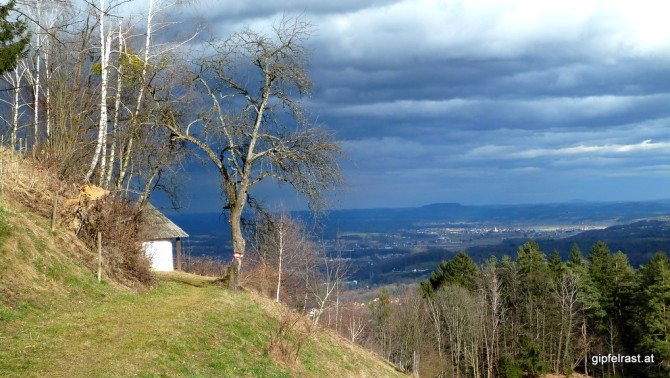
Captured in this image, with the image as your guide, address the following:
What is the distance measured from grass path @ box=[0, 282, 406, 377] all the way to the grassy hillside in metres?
0.02

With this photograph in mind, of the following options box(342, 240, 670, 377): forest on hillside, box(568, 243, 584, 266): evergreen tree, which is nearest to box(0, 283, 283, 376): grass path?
box(342, 240, 670, 377): forest on hillside

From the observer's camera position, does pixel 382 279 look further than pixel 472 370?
Yes

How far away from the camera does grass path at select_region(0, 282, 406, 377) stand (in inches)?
363

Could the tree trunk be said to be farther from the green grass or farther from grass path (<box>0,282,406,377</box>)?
grass path (<box>0,282,406,377</box>)

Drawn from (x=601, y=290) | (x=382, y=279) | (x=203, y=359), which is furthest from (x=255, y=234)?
(x=382, y=279)

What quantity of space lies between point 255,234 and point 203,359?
10.3m

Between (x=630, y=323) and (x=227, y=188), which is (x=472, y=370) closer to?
(x=630, y=323)

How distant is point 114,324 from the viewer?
12.2m

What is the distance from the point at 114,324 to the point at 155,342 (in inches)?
59.2

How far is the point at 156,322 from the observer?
13.0 metres

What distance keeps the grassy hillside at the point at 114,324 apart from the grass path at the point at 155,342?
0.02 m

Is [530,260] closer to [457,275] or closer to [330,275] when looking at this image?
[457,275]

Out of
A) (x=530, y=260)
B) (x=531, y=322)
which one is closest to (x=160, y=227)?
(x=531, y=322)

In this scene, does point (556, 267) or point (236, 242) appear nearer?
point (236, 242)
